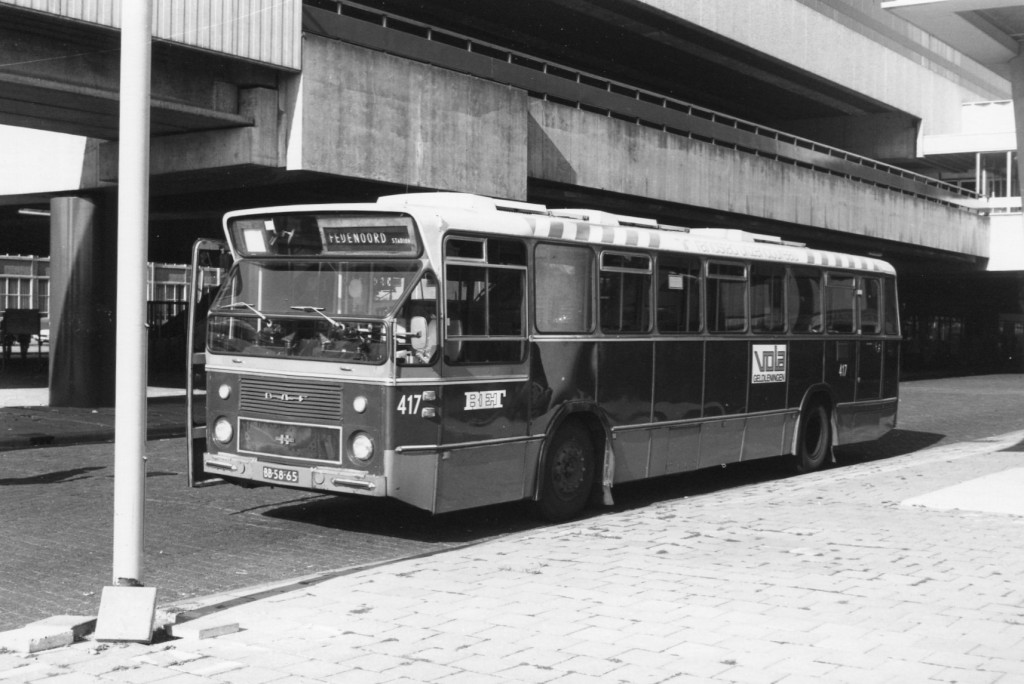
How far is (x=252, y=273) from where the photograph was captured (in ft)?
33.7

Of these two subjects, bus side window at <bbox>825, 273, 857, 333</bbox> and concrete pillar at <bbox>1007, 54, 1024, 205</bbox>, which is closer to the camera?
bus side window at <bbox>825, 273, 857, 333</bbox>

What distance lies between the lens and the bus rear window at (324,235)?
9.65 m

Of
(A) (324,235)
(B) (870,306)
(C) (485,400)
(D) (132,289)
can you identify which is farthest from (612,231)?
(B) (870,306)

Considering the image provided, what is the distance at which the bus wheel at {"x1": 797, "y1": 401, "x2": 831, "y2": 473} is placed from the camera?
49.0 feet

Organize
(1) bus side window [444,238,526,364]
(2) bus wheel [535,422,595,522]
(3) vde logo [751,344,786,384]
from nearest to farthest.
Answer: (1) bus side window [444,238,526,364]
(2) bus wheel [535,422,595,522]
(3) vde logo [751,344,786,384]

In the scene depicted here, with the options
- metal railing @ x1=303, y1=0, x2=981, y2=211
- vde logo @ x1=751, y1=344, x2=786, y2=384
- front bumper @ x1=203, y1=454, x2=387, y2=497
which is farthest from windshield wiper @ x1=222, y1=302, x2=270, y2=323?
metal railing @ x1=303, y1=0, x2=981, y2=211

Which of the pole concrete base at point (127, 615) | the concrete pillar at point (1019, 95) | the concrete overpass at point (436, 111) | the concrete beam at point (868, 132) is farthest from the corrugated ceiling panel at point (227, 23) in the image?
the concrete beam at point (868, 132)

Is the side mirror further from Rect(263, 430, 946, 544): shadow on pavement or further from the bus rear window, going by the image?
Rect(263, 430, 946, 544): shadow on pavement

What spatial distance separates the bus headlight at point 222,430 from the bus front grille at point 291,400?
202mm

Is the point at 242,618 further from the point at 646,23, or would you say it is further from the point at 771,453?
the point at 646,23

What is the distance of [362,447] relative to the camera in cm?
955

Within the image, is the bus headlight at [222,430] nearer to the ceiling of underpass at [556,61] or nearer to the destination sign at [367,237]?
the destination sign at [367,237]

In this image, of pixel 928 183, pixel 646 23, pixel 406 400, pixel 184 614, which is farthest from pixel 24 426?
pixel 928 183

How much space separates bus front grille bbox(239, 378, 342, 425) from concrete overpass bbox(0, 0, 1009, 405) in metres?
7.92
